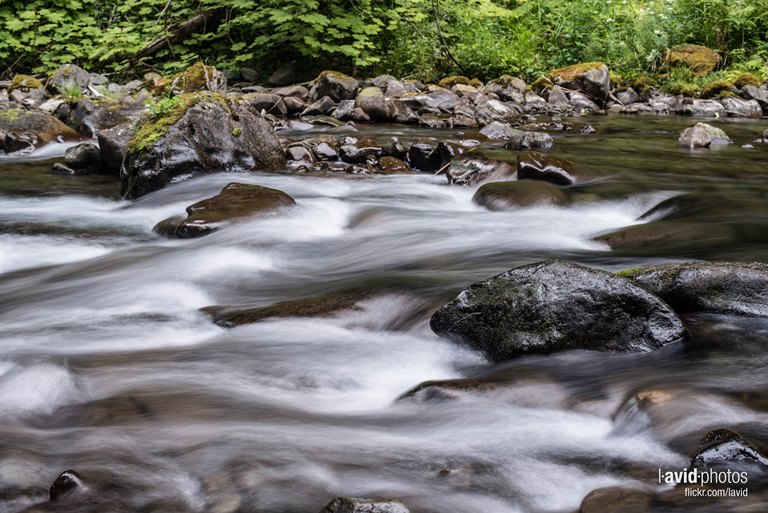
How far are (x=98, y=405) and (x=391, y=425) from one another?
1138mm

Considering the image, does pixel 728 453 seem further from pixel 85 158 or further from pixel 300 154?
pixel 85 158

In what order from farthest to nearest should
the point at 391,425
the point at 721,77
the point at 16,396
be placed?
the point at 721,77
the point at 16,396
the point at 391,425

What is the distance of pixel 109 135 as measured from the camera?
8.23m

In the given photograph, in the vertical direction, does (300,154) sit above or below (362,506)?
below

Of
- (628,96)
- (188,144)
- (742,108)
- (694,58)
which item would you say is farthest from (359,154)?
(694,58)

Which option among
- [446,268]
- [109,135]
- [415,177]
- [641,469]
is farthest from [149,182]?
[641,469]

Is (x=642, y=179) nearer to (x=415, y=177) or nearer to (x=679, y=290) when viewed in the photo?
(x=415, y=177)

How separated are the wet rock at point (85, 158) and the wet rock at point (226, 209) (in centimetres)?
282

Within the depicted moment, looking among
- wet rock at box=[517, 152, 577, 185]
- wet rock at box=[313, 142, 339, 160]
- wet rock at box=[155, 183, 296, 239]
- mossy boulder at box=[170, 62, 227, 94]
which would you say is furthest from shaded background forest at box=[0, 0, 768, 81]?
wet rock at box=[155, 183, 296, 239]

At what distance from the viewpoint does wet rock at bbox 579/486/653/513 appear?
7.13 ft

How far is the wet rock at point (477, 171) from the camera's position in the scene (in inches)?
296

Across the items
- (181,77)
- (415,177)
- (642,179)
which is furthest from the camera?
(181,77)

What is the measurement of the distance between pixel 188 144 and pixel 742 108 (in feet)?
34.4

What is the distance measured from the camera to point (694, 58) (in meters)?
15.9
